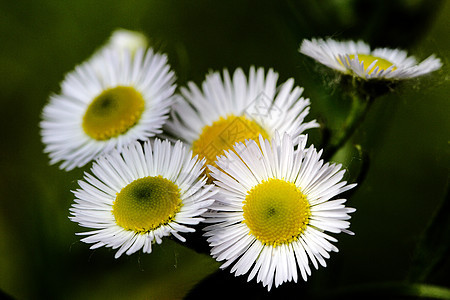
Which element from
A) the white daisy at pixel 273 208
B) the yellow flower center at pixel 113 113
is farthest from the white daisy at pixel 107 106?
the white daisy at pixel 273 208

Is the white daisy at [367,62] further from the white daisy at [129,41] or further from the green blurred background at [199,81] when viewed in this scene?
the white daisy at [129,41]

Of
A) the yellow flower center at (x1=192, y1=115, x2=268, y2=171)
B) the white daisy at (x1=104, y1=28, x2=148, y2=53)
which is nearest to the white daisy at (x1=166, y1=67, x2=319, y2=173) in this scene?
the yellow flower center at (x1=192, y1=115, x2=268, y2=171)

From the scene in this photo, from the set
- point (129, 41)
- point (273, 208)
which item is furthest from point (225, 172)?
point (129, 41)

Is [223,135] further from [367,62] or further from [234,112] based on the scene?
[367,62]

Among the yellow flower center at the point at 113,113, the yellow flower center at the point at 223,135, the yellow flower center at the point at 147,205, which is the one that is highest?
the yellow flower center at the point at 113,113

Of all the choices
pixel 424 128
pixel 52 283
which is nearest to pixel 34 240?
pixel 52 283

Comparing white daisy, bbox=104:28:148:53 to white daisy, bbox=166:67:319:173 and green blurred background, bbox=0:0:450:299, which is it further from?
white daisy, bbox=166:67:319:173
